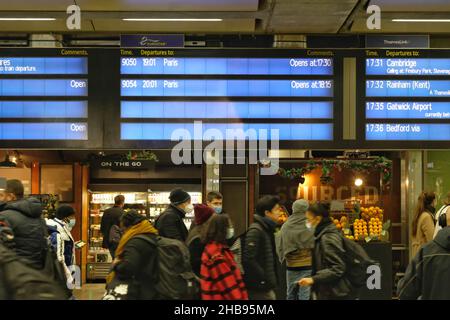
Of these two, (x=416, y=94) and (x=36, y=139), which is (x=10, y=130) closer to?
(x=36, y=139)

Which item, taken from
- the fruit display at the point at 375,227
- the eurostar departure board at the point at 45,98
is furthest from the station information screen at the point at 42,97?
the fruit display at the point at 375,227

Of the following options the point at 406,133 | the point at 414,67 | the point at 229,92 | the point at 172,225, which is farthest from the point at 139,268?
the point at 414,67

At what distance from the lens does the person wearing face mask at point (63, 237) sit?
867 centimetres

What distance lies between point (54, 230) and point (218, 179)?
4445mm

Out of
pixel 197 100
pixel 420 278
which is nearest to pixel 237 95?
pixel 197 100

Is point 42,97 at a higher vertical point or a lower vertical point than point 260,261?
higher

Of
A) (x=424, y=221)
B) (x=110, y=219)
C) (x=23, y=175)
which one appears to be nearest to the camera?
(x=424, y=221)

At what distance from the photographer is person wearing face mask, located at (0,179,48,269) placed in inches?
253

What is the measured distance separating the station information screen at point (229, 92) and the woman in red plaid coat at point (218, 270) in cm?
171

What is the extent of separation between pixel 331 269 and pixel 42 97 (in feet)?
11.6

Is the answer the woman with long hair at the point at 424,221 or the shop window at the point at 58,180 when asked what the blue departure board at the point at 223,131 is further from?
the shop window at the point at 58,180

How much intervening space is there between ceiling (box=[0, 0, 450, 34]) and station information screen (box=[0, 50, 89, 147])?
52cm

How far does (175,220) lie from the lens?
22.9ft

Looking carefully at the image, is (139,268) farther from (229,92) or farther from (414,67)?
(414,67)
